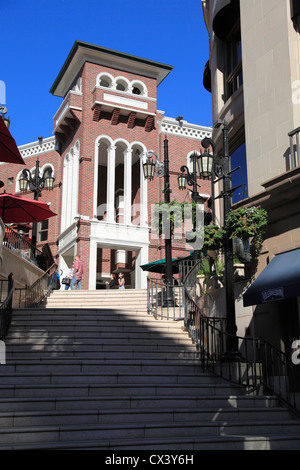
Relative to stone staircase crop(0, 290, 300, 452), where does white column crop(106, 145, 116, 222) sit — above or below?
above

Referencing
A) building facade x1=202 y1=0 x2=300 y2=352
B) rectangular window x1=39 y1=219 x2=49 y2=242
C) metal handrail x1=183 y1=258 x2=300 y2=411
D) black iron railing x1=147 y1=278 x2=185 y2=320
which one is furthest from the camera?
rectangular window x1=39 y1=219 x2=49 y2=242

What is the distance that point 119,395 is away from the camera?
9.56 metres

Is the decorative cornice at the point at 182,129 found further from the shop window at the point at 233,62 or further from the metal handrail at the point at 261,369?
the metal handrail at the point at 261,369

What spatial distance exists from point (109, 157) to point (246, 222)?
19.4 meters

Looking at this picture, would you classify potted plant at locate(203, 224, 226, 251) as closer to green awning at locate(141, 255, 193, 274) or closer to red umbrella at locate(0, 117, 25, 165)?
red umbrella at locate(0, 117, 25, 165)

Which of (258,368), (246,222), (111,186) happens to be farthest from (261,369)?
(111,186)

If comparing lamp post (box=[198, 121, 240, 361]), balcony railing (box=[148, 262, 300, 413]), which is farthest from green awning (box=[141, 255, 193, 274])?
lamp post (box=[198, 121, 240, 361])

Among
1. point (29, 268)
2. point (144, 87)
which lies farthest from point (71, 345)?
point (144, 87)

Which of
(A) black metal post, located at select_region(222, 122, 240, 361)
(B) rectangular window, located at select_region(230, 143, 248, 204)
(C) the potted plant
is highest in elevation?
(B) rectangular window, located at select_region(230, 143, 248, 204)

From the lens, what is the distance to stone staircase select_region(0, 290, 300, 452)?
25.4ft

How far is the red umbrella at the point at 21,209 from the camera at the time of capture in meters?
19.2

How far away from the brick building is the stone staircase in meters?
14.2

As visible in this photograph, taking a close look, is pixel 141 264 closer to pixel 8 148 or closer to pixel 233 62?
pixel 233 62
